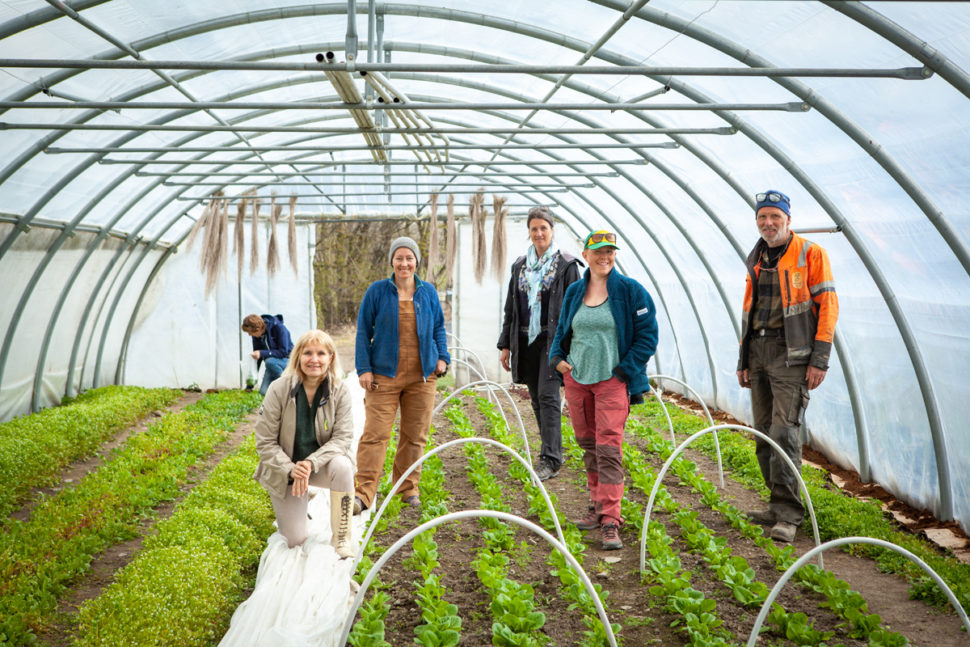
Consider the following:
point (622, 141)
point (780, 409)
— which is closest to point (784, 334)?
point (780, 409)

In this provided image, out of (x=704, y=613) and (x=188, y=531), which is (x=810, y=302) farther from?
(x=188, y=531)

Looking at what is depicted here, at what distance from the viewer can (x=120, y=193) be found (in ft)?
35.1

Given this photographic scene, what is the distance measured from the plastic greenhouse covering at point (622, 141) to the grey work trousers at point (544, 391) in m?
2.10

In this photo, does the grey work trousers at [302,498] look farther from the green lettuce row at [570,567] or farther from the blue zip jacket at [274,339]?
the blue zip jacket at [274,339]

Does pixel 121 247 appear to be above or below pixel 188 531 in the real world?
above

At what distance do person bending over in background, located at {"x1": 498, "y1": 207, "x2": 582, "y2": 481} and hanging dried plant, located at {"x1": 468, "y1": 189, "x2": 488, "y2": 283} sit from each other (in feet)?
13.8

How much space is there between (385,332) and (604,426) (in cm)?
184

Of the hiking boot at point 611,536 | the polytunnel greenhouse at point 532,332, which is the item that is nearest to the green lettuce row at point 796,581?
the polytunnel greenhouse at point 532,332

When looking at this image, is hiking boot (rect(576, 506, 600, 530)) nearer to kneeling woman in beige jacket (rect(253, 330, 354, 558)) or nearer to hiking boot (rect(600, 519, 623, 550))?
hiking boot (rect(600, 519, 623, 550))

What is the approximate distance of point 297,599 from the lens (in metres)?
4.03

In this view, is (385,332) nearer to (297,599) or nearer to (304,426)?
(304,426)

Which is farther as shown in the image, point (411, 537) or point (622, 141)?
point (622, 141)

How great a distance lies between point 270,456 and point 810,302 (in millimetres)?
3770

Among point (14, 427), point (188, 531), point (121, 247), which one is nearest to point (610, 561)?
point (188, 531)
